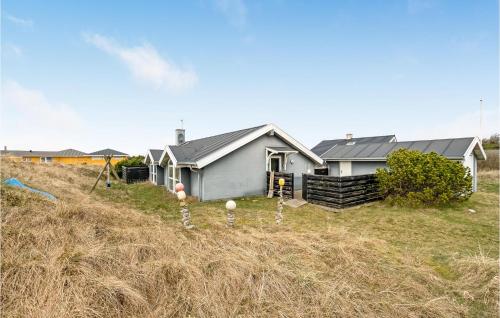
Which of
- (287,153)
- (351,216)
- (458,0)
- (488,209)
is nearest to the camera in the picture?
(351,216)

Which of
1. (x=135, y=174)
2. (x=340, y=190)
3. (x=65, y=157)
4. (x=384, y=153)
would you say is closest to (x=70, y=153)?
(x=65, y=157)

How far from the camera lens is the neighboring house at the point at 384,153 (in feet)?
43.9

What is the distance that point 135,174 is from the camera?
22.8 metres

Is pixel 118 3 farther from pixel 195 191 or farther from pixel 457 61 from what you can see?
pixel 457 61

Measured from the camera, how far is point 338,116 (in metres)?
19.9

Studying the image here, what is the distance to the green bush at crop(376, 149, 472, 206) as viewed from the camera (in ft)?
32.9

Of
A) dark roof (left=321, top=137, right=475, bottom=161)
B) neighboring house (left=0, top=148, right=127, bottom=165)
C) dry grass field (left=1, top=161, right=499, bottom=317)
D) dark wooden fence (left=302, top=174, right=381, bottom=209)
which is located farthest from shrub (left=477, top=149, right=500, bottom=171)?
neighboring house (left=0, top=148, right=127, bottom=165)

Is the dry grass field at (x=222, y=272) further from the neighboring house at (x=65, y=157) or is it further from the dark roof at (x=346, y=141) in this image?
the neighboring house at (x=65, y=157)

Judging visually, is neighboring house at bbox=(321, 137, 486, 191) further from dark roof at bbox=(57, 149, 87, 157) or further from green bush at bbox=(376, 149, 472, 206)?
dark roof at bbox=(57, 149, 87, 157)

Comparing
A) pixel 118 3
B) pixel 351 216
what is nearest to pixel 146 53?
pixel 118 3

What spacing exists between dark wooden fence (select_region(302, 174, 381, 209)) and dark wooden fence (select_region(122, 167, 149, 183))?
56.9 ft

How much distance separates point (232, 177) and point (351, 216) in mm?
6148

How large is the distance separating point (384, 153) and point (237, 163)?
1043 cm

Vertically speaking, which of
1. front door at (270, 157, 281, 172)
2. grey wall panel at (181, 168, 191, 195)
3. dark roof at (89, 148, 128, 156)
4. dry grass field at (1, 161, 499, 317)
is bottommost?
dry grass field at (1, 161, 499, 317)
